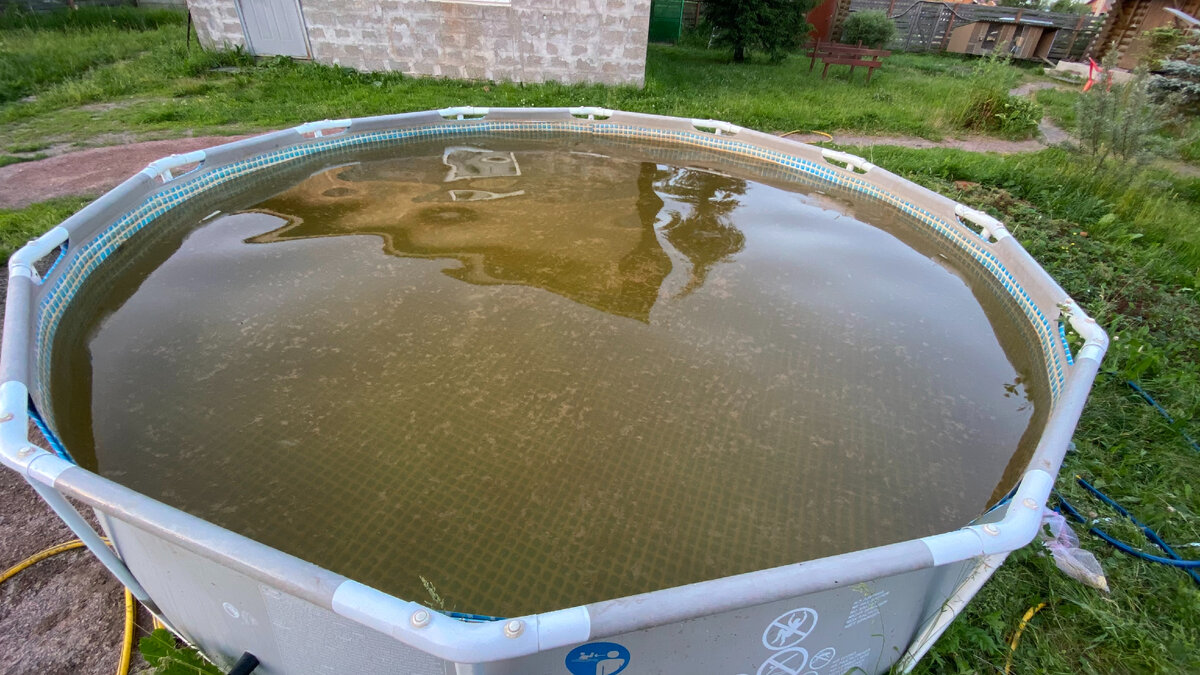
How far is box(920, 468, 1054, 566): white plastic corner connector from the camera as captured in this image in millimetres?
1467

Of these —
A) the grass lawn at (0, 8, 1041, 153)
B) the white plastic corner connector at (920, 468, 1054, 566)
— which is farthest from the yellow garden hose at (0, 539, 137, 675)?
the grass lawn at (0, 8, 1041, 153)

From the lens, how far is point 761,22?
11.5m

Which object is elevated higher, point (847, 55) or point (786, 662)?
point (847, 55)

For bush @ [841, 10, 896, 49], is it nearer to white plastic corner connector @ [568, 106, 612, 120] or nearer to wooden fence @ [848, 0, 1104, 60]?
wooden fence @ [848, 0, 1104, 60]

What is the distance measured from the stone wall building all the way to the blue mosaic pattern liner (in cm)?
262

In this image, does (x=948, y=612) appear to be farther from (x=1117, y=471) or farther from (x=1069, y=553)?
(x=1117, y=471)

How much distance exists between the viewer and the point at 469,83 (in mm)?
8289

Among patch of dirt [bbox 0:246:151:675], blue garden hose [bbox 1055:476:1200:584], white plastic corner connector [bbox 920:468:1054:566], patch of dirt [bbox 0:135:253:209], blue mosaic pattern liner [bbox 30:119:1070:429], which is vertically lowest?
patch of dirt [bbox 0:246:151:675]

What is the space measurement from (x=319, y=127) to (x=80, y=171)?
197 cm

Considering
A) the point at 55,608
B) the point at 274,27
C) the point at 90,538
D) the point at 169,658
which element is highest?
the point at 274,27

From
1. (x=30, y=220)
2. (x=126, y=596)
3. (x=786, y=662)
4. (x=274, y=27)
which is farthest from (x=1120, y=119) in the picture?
(x=274, y=27)

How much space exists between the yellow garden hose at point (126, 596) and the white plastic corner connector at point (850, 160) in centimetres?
545

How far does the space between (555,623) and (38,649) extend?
1745mm

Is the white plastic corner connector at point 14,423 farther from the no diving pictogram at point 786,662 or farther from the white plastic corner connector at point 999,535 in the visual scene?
the white plastic corner connector at point 999,535
